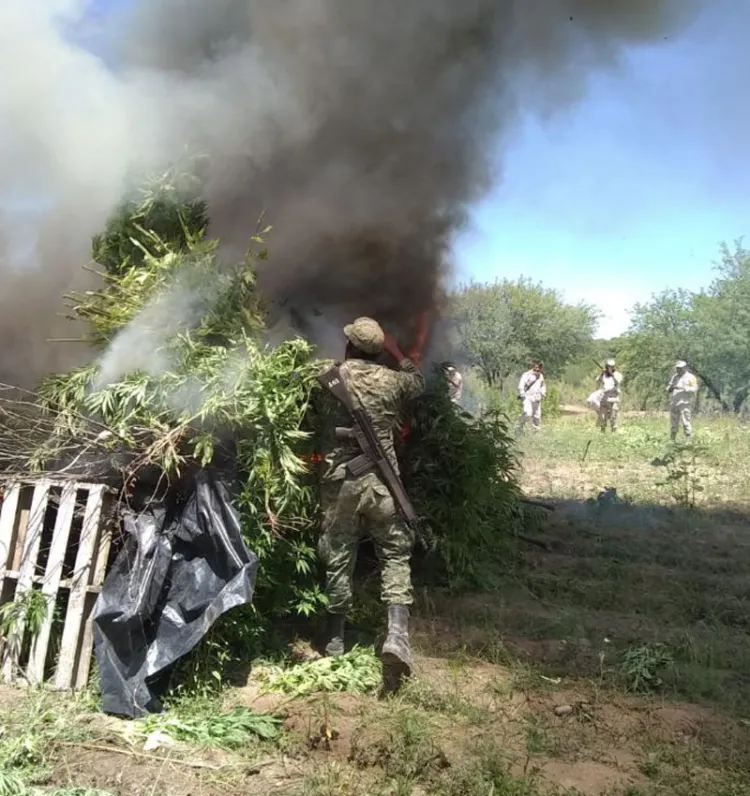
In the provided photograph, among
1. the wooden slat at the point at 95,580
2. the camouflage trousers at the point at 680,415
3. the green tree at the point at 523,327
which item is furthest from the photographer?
the green tree at the point at 523,327

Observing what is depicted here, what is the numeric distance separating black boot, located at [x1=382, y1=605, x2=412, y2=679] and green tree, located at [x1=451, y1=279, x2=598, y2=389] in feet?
76.0

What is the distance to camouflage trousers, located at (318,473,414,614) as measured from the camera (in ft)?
13.1

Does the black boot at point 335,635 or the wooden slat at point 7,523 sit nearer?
the wooden slat at point 7,523

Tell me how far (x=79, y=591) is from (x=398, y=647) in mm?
1435

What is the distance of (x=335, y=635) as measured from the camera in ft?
13.4

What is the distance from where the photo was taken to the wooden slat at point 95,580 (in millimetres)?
3475

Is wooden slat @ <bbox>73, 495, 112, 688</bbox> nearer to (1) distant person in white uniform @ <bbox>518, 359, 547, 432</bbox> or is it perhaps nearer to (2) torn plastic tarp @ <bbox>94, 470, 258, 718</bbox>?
(2) torn plastic tarp @ <bbox>94, 470, 258, 718</bbox>

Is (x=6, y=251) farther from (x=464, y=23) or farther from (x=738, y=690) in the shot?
(x=738, y=690)

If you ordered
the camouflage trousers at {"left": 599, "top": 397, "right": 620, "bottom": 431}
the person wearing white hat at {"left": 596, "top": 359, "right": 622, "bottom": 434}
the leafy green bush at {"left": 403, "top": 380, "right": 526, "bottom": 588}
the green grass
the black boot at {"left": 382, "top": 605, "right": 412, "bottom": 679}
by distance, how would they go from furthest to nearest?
the camouflage trousers at {"left": 599, "top": 397, "right": 620, "bottom": 431}, the person wearing white hat at {"left": 596, "top": 359, "right": 622, "bottom": 434}, the green grass, the leafy green bush at {"left": 403, "top": 380, "right": 526, "bottom": 588}, the black boot at {"left": 382, "top": 605, "right": 412, "bottom": 679}

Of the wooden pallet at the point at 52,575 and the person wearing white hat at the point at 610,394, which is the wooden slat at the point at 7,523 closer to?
the wooden pallet at the point at 52,575

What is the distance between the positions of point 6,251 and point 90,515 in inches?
101

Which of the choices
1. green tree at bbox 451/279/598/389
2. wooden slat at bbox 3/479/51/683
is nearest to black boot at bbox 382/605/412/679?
wooden slat at bbox 3/479/51/683

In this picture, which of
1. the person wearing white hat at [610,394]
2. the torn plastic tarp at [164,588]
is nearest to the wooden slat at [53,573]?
the torn plastic tarp at [164,588]

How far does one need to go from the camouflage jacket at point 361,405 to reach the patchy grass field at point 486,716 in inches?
39.2
